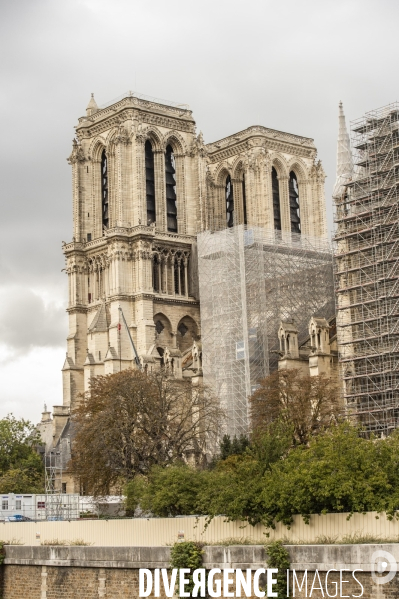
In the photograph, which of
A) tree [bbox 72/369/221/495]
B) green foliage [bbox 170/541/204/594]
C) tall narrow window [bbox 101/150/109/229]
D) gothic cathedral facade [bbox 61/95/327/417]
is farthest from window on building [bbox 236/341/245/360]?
green foliage [bbox 170/541/204/594]

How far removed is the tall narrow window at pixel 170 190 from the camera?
95.2 meters

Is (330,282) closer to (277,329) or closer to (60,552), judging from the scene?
(277,329)

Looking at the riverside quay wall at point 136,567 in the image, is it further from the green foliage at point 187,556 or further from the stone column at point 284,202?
the stone column at point 284,202

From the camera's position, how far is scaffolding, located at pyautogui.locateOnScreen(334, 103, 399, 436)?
6322cm

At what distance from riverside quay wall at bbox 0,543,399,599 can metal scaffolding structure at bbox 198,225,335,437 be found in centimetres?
3775

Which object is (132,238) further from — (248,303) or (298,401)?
(298,401)

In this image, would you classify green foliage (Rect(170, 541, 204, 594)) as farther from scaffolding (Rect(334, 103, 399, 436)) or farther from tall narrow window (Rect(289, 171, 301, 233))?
tall narrow window (Rect(289, 171, 301, 233))

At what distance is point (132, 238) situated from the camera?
8988cm

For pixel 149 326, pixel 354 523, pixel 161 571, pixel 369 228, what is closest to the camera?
pixel 354 523

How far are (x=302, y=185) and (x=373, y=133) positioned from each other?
109ft

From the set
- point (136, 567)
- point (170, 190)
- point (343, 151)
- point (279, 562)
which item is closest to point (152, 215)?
point (170, 190)

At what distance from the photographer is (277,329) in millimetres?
77312

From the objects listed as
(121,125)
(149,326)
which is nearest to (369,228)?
(149,326)

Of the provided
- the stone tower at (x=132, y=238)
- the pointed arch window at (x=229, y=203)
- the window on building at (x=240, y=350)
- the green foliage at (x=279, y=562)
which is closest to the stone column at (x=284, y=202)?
the pointed arch window at (x=229, y=203)
